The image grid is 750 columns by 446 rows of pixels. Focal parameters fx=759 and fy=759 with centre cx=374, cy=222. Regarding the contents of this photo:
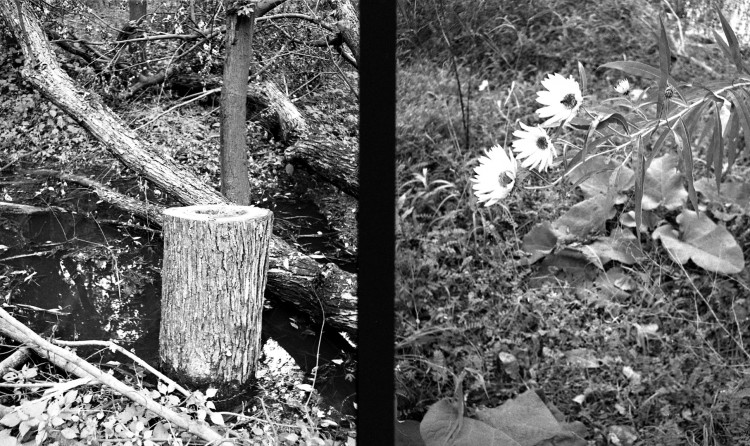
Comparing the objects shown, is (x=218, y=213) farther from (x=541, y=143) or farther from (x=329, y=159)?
(x=541, y=143)

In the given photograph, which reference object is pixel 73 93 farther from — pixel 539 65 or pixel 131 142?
pixel 539 65

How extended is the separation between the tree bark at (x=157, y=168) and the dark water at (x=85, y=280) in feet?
0.20

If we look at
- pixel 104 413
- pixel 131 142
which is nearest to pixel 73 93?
pixel 131 142

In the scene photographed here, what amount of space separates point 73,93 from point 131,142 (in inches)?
3.7

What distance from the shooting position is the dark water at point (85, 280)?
0.96 m

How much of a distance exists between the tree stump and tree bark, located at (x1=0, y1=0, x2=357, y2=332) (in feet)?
0.10

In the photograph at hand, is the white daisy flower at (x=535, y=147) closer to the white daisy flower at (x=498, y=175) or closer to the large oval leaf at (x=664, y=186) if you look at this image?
the white daisy flower at (x=498, y=175)

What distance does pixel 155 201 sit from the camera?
1.00 meters

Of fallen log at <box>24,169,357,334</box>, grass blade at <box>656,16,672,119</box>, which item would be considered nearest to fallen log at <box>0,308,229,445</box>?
Result: fallen log at <box>24,169,357,334</box>

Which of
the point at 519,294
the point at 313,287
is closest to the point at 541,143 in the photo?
the point at 313,287

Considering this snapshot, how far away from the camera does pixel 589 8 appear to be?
88.4 inches

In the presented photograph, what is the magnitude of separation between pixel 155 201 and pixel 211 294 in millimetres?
146

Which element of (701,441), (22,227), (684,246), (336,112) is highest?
(336,112)

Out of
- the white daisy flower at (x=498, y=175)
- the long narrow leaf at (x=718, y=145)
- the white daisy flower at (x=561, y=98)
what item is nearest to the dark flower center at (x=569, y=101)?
the white daisy flower at (x=561, y=98)
